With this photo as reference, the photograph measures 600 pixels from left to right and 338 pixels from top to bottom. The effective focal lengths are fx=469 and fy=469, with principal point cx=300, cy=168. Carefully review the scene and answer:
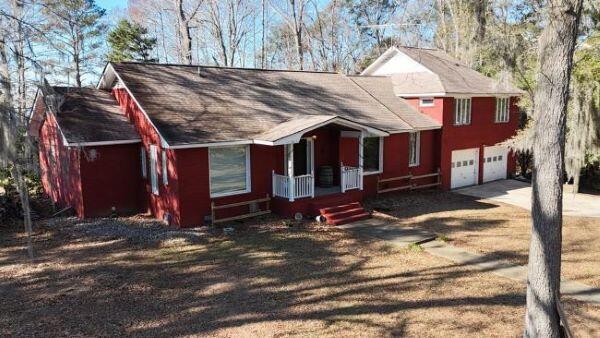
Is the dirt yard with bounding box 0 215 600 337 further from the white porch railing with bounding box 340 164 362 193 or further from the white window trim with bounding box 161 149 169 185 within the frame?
the white porch railing with bounding box 340 164 362 193

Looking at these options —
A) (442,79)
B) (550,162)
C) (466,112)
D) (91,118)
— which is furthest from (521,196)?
(91,118)

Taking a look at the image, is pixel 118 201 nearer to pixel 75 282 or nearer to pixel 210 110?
pixel 210 110

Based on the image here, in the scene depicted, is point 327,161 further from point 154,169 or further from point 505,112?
point 505,112

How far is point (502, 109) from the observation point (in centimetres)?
2384

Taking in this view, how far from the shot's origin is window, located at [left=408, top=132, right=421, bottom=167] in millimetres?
20781

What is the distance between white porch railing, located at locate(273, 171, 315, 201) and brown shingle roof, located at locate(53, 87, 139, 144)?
4982 mm

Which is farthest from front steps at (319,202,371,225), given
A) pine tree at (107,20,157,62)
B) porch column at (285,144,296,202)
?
pine tree at (107,20,157,62)

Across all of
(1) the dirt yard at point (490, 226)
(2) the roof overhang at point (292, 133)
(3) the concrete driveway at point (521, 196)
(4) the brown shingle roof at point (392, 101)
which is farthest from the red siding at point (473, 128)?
(2) the roof overhang at point (292, 133)

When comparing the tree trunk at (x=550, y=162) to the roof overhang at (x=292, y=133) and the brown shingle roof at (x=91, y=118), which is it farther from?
the brown shingle roof at (x=91, y=118)

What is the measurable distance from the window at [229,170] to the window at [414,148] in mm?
8438

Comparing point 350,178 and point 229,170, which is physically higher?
point 229,170

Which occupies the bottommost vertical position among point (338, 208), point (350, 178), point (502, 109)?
point (338, 208)

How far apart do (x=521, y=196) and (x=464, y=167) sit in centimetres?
305

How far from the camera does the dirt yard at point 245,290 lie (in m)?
8.23
